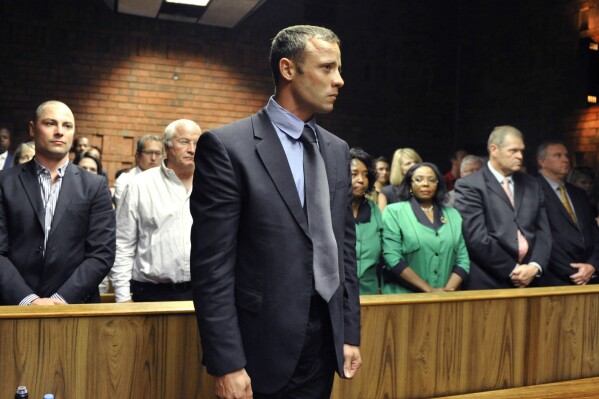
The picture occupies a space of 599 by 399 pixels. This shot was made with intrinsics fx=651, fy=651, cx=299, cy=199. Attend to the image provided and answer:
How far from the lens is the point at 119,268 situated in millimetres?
2834

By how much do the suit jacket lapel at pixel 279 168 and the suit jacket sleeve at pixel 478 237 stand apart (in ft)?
7.06

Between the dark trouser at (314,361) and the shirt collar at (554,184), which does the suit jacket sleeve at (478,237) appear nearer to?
the shirt collar at (554,184)

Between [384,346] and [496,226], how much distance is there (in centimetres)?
135

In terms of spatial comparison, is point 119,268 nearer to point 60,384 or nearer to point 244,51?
point 60,384

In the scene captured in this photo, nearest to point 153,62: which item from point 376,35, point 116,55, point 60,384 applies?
point 116,55

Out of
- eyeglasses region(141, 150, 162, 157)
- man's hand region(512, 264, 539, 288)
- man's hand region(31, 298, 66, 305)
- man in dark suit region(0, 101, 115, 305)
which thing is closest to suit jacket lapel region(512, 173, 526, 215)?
man's hand region(512, 264, 539, 288)

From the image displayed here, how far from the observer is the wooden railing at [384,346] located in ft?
6.57

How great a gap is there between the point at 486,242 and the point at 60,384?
2.29 meters

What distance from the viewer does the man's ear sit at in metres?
1.60

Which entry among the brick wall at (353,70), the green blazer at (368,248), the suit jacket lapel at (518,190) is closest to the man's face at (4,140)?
the brick wall at (353,70)

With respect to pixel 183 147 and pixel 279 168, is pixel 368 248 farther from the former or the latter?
pixel 279 168

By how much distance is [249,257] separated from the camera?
1542mm

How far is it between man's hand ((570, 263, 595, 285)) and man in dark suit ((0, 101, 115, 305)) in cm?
268

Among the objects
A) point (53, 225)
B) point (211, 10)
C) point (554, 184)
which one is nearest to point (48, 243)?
point (53, 225)
